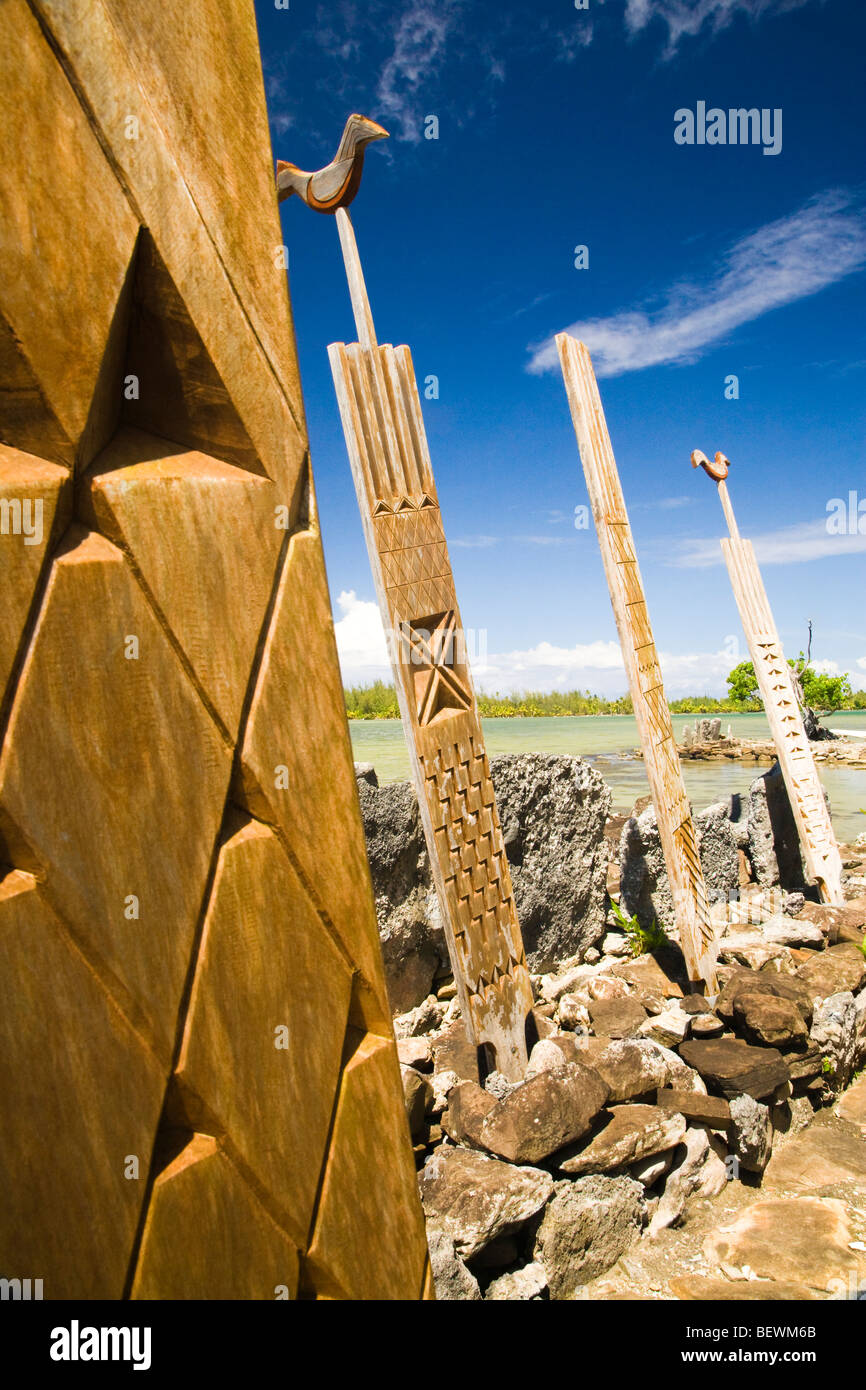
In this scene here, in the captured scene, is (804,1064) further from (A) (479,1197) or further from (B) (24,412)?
(B) (24,412)

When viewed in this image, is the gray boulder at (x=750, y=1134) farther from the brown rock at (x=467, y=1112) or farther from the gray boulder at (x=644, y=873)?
the gray boulder at (x=644, y=873)

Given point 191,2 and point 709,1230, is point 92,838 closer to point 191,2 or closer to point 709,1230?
point 191,2

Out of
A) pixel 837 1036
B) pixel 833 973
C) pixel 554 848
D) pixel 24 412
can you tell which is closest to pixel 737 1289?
pixel 837 1036

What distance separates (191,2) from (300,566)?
0.53m

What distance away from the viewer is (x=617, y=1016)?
4047 mm

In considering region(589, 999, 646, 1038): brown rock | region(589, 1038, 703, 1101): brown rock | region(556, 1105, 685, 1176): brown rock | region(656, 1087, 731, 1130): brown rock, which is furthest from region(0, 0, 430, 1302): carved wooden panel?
region(589, 999, 646, 1038): brown rock

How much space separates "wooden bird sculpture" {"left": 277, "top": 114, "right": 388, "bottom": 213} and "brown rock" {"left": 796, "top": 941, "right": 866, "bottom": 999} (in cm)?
453

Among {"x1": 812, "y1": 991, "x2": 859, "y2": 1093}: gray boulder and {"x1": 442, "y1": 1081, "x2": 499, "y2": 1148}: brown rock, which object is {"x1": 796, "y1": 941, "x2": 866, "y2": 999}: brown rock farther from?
{"x1": 442, "y1": 1081, "x2": 499, "y2": 1148}: brown rock

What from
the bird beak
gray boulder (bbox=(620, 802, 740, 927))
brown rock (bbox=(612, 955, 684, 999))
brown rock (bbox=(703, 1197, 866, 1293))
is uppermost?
the bird beak

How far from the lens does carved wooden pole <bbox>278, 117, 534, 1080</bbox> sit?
3.43 meters

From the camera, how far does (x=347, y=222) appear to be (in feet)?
11.5

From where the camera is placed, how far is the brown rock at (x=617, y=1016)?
3938 millimetres

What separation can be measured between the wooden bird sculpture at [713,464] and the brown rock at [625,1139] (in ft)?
15.4
